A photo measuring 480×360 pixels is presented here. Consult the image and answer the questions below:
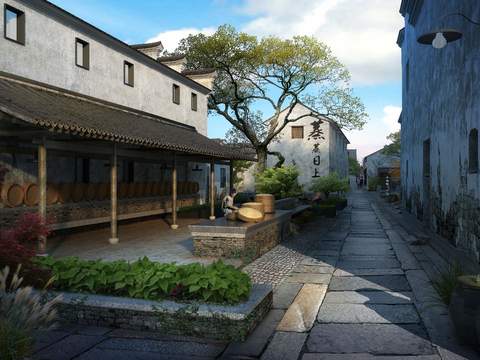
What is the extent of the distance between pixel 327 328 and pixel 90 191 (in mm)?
9996

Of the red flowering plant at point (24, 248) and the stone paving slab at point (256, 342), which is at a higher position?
the red flowering plant at point (24, 248)

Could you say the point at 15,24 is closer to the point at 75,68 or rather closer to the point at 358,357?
the point at 75,68

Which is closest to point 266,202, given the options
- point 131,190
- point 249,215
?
point 249,215

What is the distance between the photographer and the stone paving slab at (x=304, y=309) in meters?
5.81

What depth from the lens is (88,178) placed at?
52.5 feet

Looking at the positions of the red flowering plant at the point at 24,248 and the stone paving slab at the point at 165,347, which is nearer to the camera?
the stone paving slab at the point at 165,347

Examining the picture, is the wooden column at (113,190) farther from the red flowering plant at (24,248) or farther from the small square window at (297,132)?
the small square window at (297,132)

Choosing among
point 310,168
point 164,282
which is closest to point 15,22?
point 164,282

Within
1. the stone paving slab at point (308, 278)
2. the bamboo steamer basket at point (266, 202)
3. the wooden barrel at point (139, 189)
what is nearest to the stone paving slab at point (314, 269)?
the stone paving slab at point (308, 278)

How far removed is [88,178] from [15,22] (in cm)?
568

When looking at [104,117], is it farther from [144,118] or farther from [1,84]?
[144,118]

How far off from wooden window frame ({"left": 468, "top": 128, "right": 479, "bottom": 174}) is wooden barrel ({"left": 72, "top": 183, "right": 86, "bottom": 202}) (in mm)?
10303

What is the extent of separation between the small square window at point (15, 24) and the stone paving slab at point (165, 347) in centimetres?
981

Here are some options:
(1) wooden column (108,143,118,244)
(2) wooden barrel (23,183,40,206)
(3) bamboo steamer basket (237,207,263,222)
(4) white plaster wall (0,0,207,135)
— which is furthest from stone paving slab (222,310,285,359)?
(4) white plaster wall (0,0,207,135)
